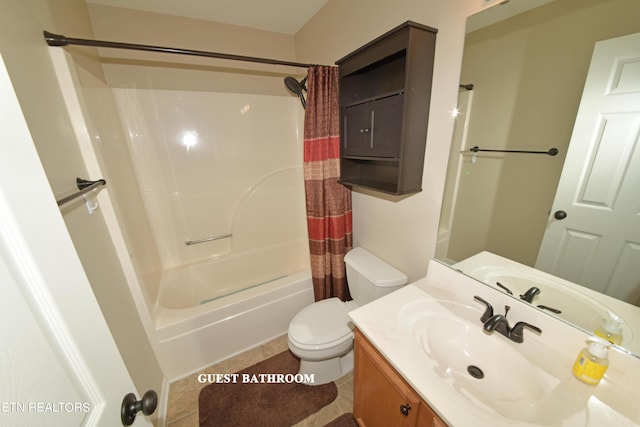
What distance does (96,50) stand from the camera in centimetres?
158

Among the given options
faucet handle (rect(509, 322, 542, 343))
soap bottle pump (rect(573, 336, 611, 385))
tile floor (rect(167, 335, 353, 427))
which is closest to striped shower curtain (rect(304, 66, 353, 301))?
tile floor (rect(167, 335, 353, 427))

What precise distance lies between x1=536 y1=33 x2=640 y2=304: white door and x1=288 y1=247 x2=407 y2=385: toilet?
0.77 metres

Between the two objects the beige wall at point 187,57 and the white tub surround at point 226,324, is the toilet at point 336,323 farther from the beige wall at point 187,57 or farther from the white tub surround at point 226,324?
the beige wall at point 187,57

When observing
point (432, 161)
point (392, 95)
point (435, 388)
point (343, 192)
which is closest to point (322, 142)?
point (343, 192)

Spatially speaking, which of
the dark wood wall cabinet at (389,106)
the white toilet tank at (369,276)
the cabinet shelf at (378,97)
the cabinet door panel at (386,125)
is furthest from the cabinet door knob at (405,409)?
the cabinet shelf at (378,97)

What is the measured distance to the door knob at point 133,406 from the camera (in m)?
0.54

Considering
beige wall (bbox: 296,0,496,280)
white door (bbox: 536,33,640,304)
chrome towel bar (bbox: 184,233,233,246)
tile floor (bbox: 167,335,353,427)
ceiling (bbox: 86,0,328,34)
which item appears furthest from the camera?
A: chrome towel bar (bbox: 184,233,233,246)

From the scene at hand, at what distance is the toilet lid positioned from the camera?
1385 mm

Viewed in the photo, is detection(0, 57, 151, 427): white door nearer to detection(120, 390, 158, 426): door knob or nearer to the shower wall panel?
detection(120, 390, 158, 426): door knob

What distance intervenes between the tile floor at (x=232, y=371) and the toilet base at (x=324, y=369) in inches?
2.2

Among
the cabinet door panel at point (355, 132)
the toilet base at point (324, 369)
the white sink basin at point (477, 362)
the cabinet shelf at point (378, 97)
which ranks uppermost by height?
the cabinet shelf at point (378, 97)

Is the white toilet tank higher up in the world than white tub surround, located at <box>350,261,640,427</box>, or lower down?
lower down

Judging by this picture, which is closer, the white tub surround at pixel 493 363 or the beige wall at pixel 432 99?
the white tub surround at pixel 493 363

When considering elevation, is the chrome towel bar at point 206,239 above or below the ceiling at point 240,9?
below
